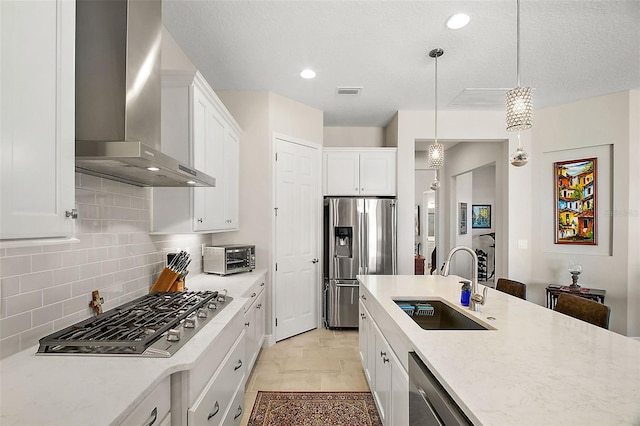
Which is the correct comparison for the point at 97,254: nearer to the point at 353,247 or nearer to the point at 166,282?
the point at 166,282

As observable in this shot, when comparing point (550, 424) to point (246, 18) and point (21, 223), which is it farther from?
point (246, 18)

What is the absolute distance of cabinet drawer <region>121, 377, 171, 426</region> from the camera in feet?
3.07

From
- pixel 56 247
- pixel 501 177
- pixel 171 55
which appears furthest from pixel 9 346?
pixel 501 177

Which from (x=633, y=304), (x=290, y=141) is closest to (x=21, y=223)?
(x=290, y=141)

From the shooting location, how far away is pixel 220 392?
5.17 ft

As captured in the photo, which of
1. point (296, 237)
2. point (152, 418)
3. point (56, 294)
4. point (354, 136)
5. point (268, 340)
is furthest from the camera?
point (354, 136)

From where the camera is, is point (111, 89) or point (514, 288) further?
point (514, 288)

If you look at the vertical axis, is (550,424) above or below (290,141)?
below

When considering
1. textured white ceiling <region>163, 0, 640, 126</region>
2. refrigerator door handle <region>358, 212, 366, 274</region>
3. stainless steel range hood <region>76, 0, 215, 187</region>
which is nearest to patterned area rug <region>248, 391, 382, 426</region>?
refrigerator door handle <region>358, 212, 366, 274</region>

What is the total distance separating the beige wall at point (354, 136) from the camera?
507 centimetres

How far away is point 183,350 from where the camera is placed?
127 centimetres

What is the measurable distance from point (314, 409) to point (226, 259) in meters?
1.45

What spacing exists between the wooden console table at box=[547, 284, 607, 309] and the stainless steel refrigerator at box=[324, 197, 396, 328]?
1.85m

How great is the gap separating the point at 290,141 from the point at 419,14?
6.51ft
